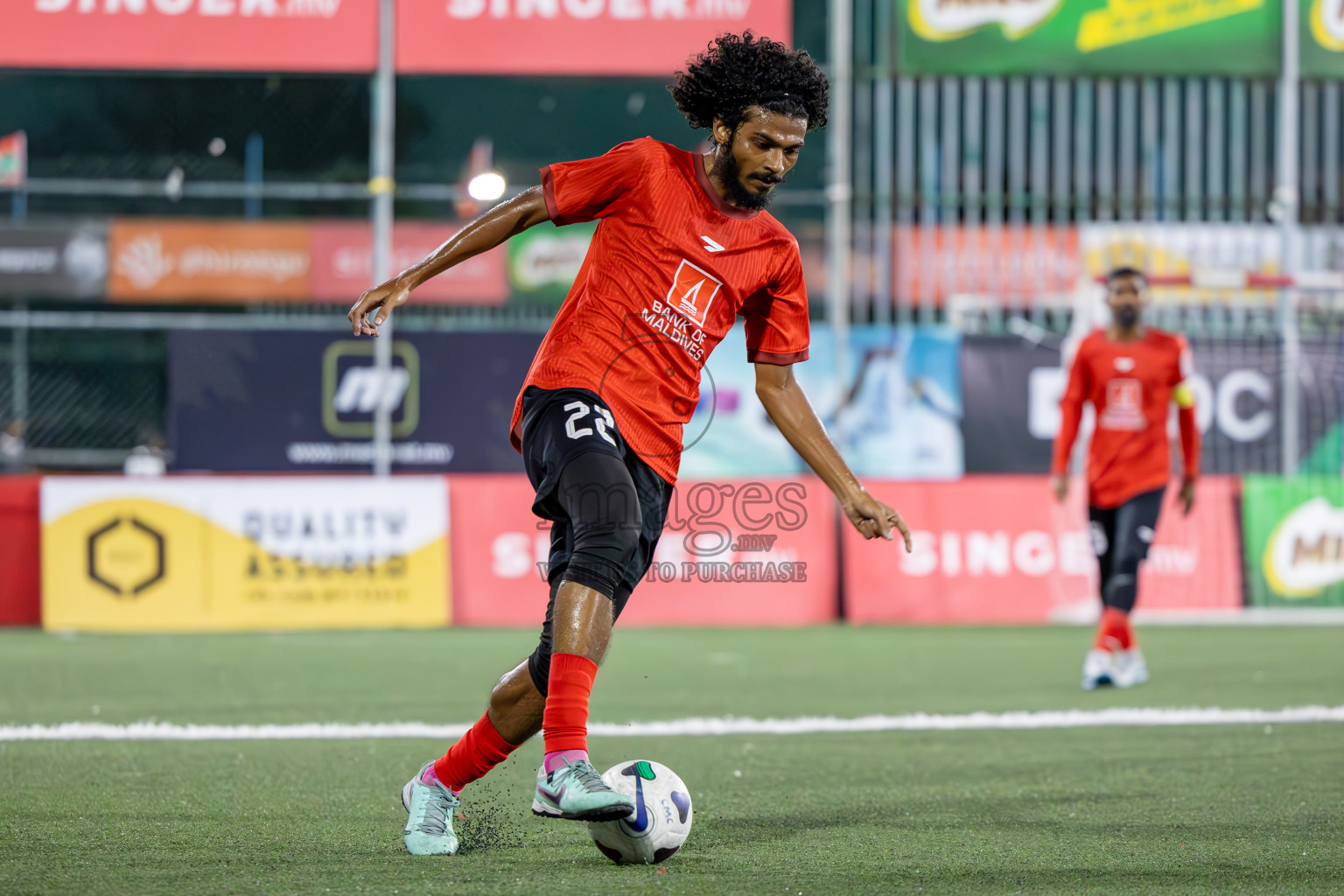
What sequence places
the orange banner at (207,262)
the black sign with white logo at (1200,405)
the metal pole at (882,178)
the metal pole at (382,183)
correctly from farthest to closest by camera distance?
1. the orange banner at (207,262)
2. the metal pole at (882,178)
3. the black sign with white logo at (1200,405)
4. the metal pole at (382,183)

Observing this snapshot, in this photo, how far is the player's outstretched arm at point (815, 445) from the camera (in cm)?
433

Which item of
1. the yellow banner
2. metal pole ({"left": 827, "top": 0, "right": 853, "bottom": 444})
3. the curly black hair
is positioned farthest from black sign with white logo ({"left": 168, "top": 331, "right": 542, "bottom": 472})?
the curly black hair

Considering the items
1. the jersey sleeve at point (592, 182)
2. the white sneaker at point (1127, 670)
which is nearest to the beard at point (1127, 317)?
the white sneaker at point (1127, 670)

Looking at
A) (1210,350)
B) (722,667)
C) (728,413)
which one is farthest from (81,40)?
(1210,350)

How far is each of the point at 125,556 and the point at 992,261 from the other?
1075 cm

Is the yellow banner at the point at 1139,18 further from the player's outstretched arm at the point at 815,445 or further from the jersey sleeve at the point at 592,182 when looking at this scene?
the jersey sleeve at the point at 592,182

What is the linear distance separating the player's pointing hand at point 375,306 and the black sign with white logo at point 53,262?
18861 millimetres

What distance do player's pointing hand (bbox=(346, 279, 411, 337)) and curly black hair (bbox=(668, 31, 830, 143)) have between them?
964mm

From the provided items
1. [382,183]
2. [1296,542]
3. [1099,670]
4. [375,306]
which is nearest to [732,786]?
[375,306]

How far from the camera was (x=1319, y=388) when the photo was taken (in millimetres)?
15164

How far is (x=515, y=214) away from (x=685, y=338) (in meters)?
0.55

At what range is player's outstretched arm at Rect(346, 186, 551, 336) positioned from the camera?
3.99 metres

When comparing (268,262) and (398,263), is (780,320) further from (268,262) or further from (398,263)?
(268,262)

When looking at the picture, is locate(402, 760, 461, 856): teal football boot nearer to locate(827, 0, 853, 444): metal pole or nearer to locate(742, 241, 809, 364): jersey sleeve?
locate(742, 241, 809, 364): jersey sleeve
